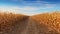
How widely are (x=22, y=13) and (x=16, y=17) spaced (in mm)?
333

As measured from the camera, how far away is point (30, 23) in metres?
4.32

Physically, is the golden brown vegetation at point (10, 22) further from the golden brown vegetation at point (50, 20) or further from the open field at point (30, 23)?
the golden brown vegetation at point (50, 20)

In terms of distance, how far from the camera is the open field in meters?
4.05

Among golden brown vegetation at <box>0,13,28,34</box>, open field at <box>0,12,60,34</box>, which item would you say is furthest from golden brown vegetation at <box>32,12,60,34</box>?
golden brown vegetation at <box>0,13,28,34</box>

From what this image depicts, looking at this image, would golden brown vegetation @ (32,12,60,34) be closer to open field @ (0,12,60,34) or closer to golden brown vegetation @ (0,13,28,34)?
open field @ (0,12,60,34)

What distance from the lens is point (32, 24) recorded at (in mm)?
4277

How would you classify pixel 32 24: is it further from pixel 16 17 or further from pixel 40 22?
pixel 16 17

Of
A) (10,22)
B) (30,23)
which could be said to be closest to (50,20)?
(30,23)

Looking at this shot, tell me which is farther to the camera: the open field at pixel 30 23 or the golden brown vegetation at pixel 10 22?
the golden brown vegetation at pixel 10 22

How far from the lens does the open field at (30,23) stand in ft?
13.3

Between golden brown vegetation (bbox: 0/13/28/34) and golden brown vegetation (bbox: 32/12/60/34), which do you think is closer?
golden brown vegetation (bbox: 32/12/60/34)

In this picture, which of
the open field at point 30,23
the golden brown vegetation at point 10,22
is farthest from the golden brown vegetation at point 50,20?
the golden brown vegetation at point 10,22

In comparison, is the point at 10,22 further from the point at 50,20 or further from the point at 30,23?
the point at 50,20

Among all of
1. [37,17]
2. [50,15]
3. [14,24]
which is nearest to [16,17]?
[14,24]
